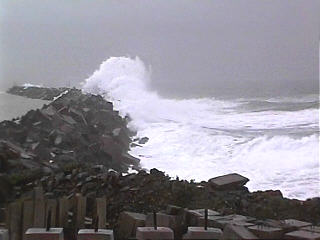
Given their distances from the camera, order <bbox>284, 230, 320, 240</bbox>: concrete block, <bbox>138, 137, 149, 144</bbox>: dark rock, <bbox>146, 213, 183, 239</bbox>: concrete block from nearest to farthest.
Answer: <bbox>284, 230, 320, 240</bbox>: concrete block, <bbox>146, 213, 183, 239</bbox>: concrete block, <bbox>138, 137, 149, 144</bbox>: dark rock

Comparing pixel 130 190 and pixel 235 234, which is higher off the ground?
pixel 130 190

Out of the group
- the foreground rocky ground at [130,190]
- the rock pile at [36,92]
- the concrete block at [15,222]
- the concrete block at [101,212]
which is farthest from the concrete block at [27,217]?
the rock pile at [36,92]

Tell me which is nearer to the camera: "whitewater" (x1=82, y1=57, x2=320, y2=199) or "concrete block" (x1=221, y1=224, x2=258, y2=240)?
"concrete block" (x1=221, y1=224, x2=258, y2=240)

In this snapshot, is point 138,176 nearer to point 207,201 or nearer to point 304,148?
point 207,201

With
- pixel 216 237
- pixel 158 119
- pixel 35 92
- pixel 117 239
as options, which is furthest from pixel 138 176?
pixel 35 92

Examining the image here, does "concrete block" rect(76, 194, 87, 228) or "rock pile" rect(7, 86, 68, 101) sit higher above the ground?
"rock pile" rect(7, 86, 68, 101)

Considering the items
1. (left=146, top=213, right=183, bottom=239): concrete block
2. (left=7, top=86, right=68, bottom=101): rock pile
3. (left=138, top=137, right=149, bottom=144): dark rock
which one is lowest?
(left=146, top=213, right=183, bottom=239): concrete block

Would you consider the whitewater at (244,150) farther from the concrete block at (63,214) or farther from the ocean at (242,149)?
the concrete block at (63,214)

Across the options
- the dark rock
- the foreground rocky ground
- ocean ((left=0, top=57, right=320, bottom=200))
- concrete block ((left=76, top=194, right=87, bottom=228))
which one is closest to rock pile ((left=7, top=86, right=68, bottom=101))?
ocean ((left=0, top=57, right=320, bottom=200))

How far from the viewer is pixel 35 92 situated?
25.1 m

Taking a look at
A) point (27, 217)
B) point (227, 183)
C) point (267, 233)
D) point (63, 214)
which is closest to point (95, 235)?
point (267, 233)

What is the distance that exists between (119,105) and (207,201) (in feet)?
52.6

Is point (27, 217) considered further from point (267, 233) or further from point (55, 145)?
point (55, 145)

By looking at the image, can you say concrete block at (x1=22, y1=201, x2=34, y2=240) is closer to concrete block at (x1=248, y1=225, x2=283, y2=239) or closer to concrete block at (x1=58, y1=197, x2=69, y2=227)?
concrete block at (x1=58, y1=197, x2=69, y2=227)
